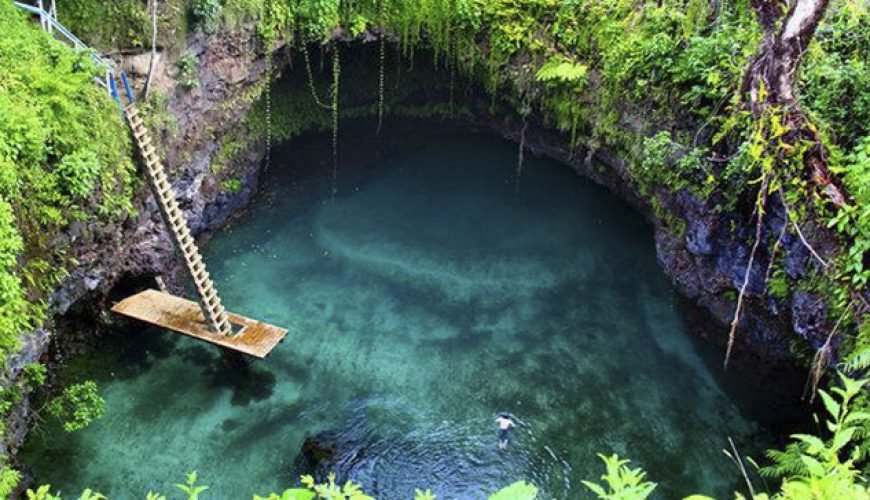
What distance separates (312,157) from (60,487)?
35.2ft

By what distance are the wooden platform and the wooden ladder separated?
259mm

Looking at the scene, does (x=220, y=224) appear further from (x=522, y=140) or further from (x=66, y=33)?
(x=522, y=140)

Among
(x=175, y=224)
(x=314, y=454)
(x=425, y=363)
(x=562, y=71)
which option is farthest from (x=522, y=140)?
(x=314, y=454)

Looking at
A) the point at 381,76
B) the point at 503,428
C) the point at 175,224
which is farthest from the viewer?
the point at 381,76

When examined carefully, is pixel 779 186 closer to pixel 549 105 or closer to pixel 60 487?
pixel 549 105

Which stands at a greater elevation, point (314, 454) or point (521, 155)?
point (521, 155)

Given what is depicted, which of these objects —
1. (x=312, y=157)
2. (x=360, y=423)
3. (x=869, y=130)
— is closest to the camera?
(x=869, y=130)

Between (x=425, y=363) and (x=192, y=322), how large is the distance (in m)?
4.41

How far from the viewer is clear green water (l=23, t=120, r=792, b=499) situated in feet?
36.9

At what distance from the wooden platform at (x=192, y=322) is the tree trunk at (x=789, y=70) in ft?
29.7

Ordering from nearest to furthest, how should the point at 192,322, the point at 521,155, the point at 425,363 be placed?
the point at 192,322, the point at 425,363, the point at 521,155

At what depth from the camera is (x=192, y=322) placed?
489 inches

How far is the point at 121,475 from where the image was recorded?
35.7ft

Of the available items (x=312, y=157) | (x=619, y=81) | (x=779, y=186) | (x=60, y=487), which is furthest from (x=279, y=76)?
(x=779, y=186)
